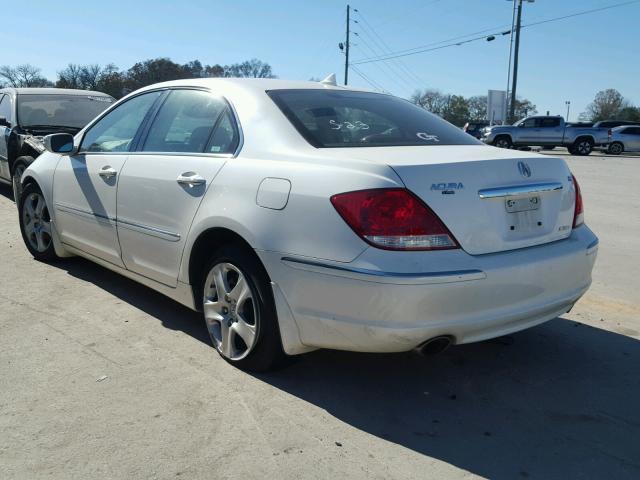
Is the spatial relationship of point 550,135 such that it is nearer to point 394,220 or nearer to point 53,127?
point 53,127

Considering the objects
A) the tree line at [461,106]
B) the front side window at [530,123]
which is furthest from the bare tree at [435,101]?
the front side window at [530,123]

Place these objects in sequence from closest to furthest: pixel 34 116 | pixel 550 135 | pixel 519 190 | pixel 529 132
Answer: pixel 519 190 < pixel 34 116 < pixel 550 135 < pixel 529 132

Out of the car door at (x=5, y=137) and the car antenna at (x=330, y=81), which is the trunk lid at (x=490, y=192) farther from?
the car door at (x=5, y=137)

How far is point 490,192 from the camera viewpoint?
9.59ft

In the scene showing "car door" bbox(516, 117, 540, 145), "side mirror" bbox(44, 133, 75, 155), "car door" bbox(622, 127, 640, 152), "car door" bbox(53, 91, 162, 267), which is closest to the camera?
"car door" bbox(53, 91, 162, 267)

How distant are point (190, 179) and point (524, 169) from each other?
185 centimetres

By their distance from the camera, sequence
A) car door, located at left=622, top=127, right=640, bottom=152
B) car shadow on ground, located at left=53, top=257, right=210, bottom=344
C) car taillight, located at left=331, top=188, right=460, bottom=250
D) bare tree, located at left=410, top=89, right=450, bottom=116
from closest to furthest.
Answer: car taillight, located at left=331, top=188, right=460, bottom=250 < car shadow on ground, located at left=53, top=257, right=210, bottom=344 < car door, located at left=622, top=127, right=640, bottom=152 < bare tree, located at left=410, top=89, right=450, bottom=116

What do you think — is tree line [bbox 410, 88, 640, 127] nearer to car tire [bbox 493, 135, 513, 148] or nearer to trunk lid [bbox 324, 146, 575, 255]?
car tire [bbox 493, 135, 513, 148]

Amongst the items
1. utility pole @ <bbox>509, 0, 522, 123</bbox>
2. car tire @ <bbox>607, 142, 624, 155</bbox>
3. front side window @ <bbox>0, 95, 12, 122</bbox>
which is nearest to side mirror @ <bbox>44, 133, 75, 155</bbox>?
front side window @ <bbox>0, 95, 12, 122</bbox>

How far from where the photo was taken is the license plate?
2996 millimetres

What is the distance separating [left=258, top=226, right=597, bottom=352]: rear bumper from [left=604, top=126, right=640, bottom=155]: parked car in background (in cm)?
3108

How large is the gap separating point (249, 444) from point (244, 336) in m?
0.75

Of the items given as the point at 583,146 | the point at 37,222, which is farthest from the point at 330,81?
the point at 583,146

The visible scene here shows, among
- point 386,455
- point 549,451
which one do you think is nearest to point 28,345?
point 386,455
